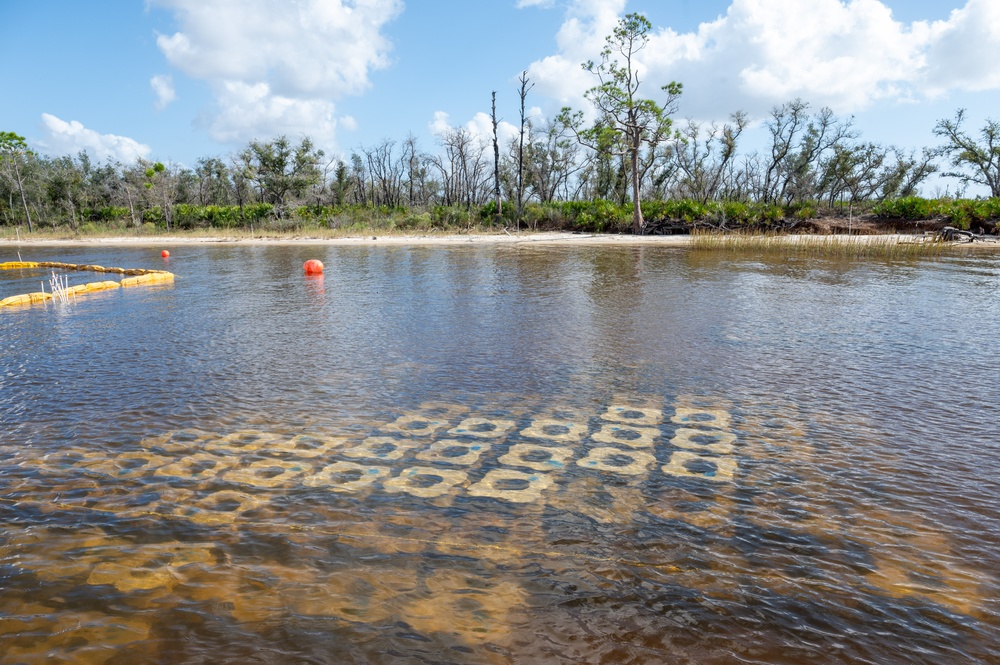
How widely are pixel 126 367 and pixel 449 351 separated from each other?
12.9 ft

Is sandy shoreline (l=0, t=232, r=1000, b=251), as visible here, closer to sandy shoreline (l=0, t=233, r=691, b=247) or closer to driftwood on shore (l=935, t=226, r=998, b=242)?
sandy shoreline (l=0, t=233, r=691, b=247)

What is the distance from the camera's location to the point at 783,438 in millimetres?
4516

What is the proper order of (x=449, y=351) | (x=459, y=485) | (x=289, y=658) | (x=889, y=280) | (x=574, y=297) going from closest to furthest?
(x=289, y=658) < (x=459, y=485) < (x=449, y=351) < (x=574, y=297) < (x=889, y=280)

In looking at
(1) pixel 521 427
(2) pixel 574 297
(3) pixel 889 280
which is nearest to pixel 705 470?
(1) pixel 521 427

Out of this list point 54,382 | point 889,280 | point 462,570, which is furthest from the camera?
point 889,280

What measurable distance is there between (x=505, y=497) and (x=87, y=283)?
16.3m

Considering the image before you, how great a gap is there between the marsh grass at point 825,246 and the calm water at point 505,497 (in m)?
14.2

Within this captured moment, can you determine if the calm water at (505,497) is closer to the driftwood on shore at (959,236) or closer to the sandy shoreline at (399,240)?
the driftwood on shore at (959,236)

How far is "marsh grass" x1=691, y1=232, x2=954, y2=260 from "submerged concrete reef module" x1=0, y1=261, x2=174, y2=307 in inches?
772

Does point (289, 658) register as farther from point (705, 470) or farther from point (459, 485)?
point (705, 470)

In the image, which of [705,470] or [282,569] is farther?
[705,470]

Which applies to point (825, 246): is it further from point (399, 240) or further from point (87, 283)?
point (87, 283)

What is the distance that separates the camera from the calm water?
8.18 ft

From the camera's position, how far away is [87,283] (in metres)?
15.2
